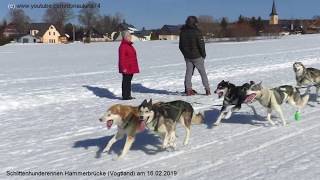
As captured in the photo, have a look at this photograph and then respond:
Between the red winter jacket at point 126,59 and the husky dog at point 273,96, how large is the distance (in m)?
4.38

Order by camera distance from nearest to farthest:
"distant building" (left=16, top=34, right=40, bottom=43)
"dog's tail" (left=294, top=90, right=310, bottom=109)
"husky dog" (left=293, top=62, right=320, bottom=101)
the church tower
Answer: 1. "dog's tail" (left=294, top=90, right=310, bottom=109)
2. "husky dog" (left=293, top=62, right=320, bottom=101)
3. "distant building" (left=16, top=34, right=40, bottom=43)
4. the church tower

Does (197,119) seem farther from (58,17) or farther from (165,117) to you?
(58,17)

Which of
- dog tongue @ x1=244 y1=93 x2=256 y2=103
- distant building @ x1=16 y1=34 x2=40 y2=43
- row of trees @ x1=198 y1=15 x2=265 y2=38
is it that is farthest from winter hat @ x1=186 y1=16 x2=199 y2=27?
distant building @ x1=16 y1=34 x2=40 y2=43

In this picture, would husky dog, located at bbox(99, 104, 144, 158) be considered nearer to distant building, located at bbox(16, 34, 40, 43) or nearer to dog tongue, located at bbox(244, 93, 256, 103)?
dog tongue, located at bbox(244, 93, 256, 103)

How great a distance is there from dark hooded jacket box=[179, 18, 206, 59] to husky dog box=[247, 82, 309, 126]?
12.2 feet

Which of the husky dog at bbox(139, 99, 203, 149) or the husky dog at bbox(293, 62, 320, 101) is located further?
the husky dog at bbox(293, 62, 320, 101)

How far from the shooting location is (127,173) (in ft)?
18.6

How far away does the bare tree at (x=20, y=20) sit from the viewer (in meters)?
110

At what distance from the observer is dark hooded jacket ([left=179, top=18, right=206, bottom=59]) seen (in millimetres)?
11859

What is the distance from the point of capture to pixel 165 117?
245 inches

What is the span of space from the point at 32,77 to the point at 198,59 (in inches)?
341

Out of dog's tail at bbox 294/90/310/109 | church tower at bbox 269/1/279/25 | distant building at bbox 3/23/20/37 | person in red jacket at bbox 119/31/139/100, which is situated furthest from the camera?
church tower at bbox 269/1/279/25

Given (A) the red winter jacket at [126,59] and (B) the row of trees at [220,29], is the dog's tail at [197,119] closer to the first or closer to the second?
(A) the red winter jacket at [126,59]

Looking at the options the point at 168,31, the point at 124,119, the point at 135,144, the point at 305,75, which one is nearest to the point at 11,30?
the point at 168,31
